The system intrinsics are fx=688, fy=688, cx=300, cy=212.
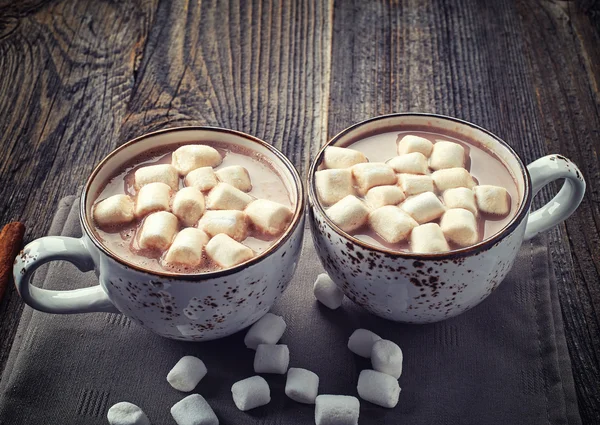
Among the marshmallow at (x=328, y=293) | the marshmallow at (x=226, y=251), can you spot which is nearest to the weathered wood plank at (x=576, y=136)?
the marshmallow at (x=328, y=293)

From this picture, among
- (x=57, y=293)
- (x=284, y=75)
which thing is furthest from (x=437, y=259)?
(x=284, y=75)

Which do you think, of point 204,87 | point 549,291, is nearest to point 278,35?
point 204,87

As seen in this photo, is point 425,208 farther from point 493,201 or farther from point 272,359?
point 272,359

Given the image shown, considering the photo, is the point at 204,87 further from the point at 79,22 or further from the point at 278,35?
the point at 79,22

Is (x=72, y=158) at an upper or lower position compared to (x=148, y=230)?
lower

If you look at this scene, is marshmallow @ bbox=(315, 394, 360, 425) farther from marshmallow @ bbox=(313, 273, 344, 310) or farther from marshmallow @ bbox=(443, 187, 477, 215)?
marshmallow @ bbox=(443, 187, 477, 215)

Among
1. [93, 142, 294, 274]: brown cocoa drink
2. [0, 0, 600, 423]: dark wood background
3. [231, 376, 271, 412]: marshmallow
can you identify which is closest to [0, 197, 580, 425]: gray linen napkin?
[231, 376, 271, 412]: marshmallow

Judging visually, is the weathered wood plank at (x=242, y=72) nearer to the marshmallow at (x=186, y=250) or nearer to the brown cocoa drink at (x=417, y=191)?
the brown cocoa drink at (x=417, y=191)
